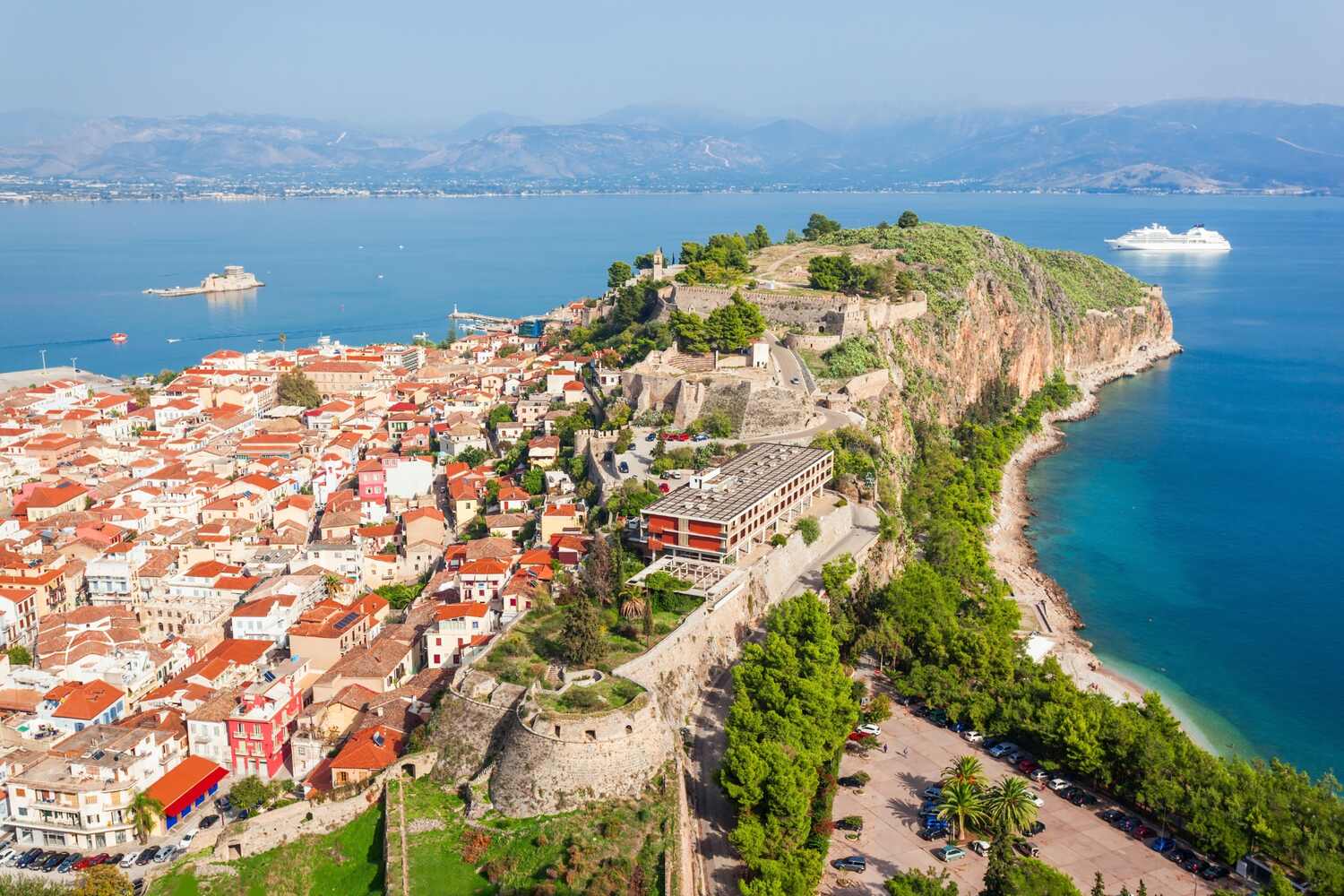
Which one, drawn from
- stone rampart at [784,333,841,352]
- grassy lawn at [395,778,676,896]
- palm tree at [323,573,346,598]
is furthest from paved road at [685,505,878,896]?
stone rampart at [784,333,841,352]

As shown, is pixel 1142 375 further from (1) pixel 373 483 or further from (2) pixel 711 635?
(2) pixel 711 635

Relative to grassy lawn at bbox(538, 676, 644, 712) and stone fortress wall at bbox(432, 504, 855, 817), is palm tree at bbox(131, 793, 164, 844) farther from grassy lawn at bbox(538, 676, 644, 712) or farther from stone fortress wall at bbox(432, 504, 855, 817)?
grassy lawn at bbox(538, 676, 644, 712)

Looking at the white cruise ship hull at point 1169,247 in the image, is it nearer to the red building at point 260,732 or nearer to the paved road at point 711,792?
the paved road at point 711,792

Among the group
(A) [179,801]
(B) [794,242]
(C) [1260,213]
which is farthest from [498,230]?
(A) [179,801]

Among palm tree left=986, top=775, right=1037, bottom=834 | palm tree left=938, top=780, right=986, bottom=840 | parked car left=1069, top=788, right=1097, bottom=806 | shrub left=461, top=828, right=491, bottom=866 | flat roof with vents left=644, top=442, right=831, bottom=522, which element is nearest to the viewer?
shrub left=461, top=828, right=491, bottom=866

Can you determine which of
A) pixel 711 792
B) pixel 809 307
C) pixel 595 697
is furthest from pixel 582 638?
pixel 809 307

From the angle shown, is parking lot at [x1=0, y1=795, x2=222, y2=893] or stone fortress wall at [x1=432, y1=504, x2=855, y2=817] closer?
stone fortress wall at [x1=432, y1=504, x2=855, y2=817]
